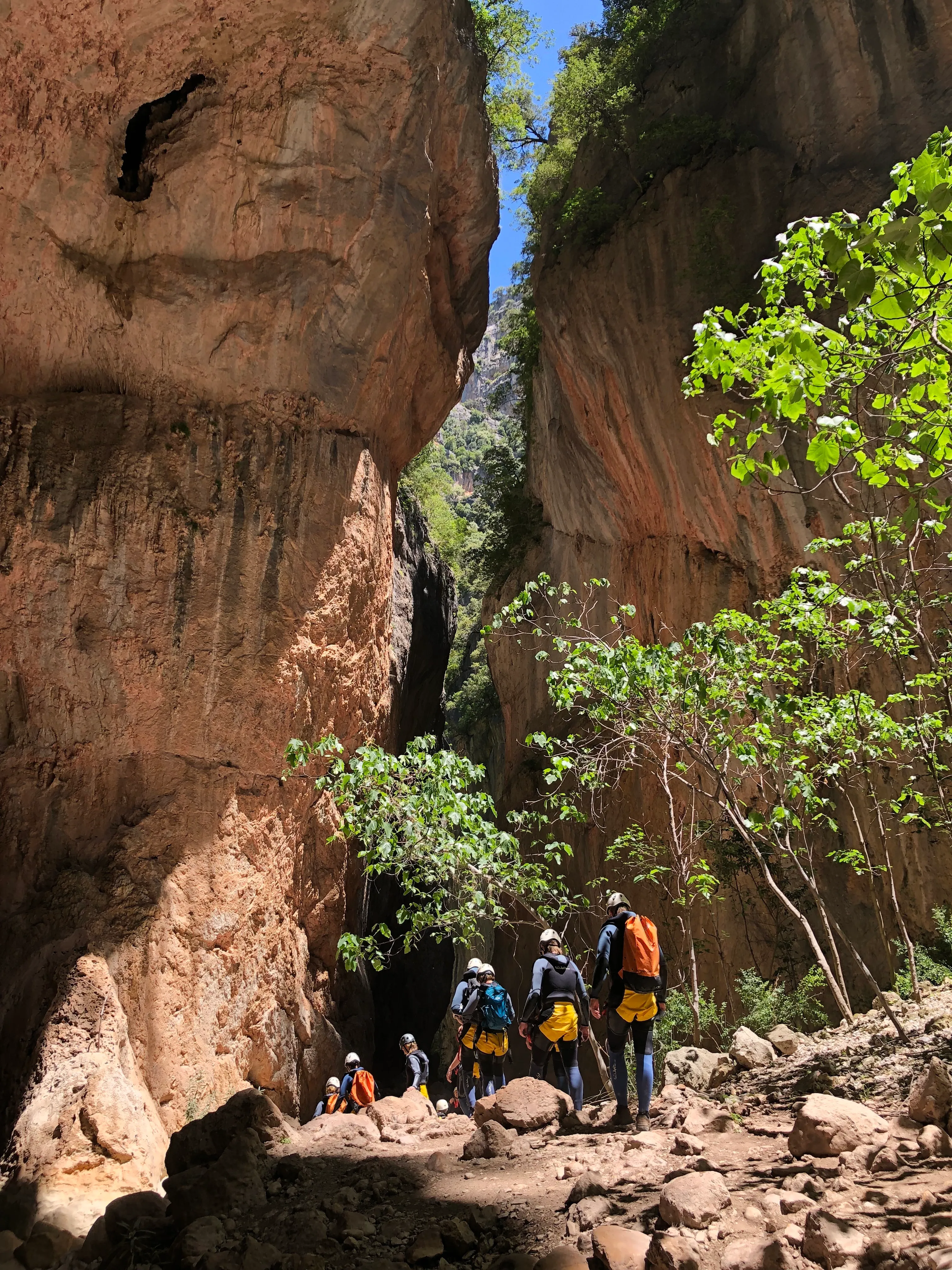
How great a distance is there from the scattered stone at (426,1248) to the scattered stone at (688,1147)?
1.27m

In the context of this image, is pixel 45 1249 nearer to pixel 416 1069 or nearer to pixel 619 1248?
pixel 619 1248

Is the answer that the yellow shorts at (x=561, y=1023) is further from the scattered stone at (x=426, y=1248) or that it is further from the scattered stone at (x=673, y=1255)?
the scattered stone at (x=673, y=1255)

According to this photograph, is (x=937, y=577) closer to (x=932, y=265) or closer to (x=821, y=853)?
(x=821, y=853)

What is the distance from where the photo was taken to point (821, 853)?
1223cm

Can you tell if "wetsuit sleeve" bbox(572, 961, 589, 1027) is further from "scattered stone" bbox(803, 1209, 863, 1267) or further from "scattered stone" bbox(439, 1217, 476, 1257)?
"scattered stone" bbox(803, 1209, 863, 1267)

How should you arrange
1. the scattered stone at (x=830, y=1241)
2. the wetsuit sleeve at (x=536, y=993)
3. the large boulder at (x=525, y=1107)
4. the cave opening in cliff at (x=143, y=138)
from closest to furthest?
the scattered stone at (x=830, y=1241) < the large boulder at (x=525, y=1107) < the wetsuit sleeve at (x=536, y=993) < the cave opening in cliff at (x=143, y=138)

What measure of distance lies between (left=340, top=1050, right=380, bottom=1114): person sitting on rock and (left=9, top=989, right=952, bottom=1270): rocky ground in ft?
6.67

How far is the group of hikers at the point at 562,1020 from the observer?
223 inches

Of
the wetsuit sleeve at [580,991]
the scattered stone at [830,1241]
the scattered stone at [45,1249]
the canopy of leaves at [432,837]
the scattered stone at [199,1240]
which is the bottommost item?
the scattered stone at [45,1249]

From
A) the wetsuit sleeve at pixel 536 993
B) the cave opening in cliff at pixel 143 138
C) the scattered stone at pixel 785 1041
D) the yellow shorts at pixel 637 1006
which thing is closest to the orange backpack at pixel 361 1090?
the wetsuit sleeve at pixel 536 993

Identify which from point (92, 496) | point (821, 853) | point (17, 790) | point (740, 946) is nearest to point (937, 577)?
point (821, 853)

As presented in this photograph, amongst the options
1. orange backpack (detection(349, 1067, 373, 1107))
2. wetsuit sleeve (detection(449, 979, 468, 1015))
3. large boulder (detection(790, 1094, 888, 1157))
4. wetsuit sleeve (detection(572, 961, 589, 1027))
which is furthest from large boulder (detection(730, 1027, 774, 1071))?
orange backpack (detection(349, 1067, 373, 1107))

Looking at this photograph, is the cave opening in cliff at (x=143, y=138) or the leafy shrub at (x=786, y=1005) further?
the cave opening in cliff at (x=143, y=138)

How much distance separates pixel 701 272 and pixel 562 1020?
12223 millimetres
